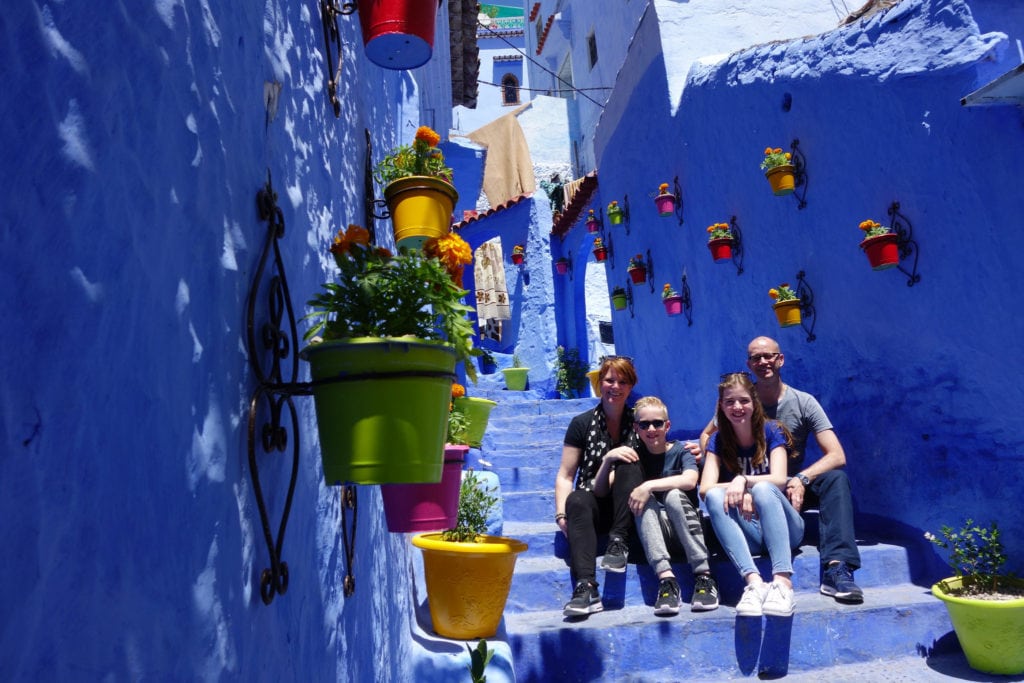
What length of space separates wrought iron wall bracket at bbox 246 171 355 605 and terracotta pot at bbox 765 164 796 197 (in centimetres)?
395

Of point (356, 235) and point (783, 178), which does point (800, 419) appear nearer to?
point (783, 178)

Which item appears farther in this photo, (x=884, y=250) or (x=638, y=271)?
(x=638, y=271)

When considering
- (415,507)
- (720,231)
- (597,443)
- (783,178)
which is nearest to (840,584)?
(597,443)

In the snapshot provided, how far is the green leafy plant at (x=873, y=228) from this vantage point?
4.00 metres

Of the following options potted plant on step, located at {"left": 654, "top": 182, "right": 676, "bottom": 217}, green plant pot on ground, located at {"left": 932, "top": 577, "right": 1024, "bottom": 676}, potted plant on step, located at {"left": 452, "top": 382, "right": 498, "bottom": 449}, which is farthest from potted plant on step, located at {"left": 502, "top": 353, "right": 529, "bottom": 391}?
green plant pot on ground, located at {"left": 932, "top": 577, "right": 1024, "bottom": 676}

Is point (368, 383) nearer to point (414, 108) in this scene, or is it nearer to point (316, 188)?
point (316, 188)

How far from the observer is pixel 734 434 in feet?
12.6

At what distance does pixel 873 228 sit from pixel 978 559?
172cm

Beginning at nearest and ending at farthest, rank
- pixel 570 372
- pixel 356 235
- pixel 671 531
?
pixel 356 235, pixel 671 531, pixel 570 372

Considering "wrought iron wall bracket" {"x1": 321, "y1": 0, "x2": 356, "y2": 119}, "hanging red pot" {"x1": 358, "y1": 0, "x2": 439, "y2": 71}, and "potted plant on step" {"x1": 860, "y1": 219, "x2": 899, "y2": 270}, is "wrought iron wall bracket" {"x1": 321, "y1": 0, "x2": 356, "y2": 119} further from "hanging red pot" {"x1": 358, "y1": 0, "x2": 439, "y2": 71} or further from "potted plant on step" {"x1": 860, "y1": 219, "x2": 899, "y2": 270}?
"potted plant on step" {"x1": 860, "y1": 219, "x2": 899, "y2": 270}

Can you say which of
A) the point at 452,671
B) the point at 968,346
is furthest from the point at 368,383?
the point at 968,346

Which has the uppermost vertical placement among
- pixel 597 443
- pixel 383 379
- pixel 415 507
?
pixel 383 379

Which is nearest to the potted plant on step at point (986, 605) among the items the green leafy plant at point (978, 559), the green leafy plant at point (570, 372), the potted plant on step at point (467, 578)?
the green leafy plant at point (978, 559)

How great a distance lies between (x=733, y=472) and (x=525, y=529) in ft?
4.67
